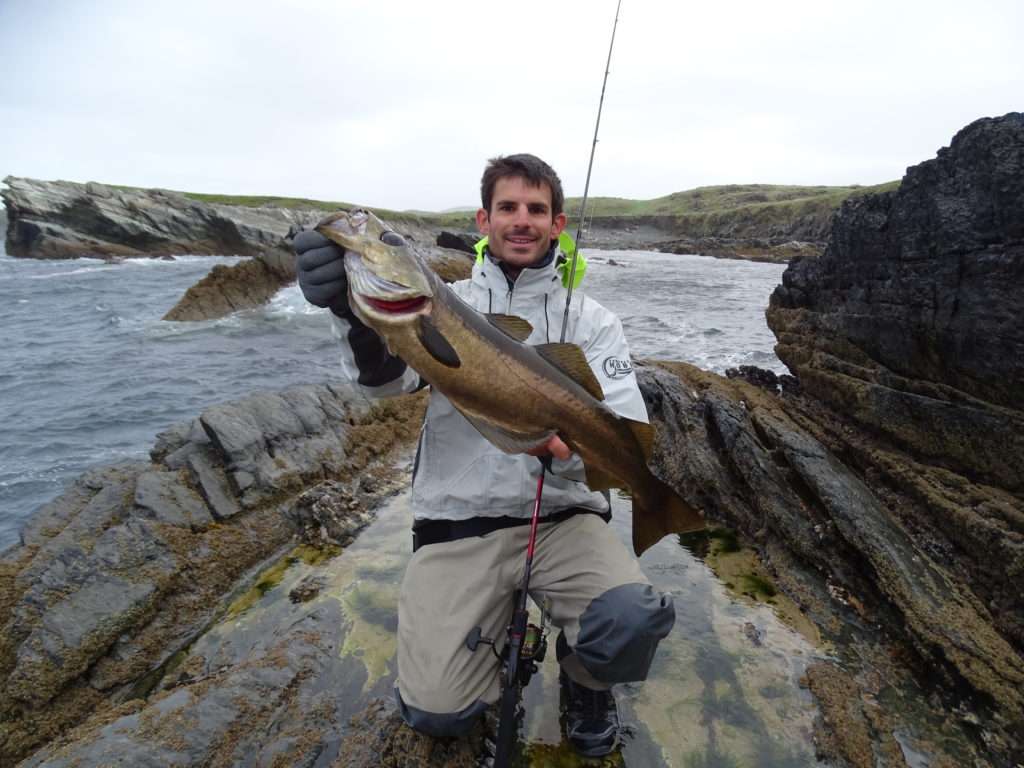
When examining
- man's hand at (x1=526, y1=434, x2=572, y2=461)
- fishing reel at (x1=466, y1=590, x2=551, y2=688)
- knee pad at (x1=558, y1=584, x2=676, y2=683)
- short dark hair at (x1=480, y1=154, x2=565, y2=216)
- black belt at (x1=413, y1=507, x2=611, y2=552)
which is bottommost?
fishing reel at (x1=466, y1=590, x2=551, y2=688)

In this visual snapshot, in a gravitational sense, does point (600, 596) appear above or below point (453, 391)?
below

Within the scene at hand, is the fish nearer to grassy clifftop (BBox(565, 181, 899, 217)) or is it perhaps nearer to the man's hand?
the man's hand

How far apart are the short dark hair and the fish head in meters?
1.42

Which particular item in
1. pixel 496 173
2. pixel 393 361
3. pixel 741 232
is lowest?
pixel 741 232

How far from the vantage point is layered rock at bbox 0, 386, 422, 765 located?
4031 millimetres

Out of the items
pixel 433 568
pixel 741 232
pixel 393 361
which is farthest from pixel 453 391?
pixel 741 232

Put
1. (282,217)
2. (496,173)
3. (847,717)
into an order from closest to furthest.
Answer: (847,717) < (496,173) < (282,217)

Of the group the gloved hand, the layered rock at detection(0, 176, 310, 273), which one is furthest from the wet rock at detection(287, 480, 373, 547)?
the layered rock at detection(0, 176, 310, 273)

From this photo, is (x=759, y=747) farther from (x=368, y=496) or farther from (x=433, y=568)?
(x=368, y=496)

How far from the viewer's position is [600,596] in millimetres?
3383

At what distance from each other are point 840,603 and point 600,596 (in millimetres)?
2819

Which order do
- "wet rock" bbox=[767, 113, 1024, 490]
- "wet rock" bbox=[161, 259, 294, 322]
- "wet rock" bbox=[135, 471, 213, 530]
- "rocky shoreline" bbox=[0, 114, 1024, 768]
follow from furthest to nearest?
"wet rock" bbox=[161, 259, 294, 322]
"wet rock" bbox=[135, 471, 213, 530]
"wet rock" bbox=[767, 113, 1024, 490]
"rocky shoreline" bbox=[0, 114, 1024, 768]

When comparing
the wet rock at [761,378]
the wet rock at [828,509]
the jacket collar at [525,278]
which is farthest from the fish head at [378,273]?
the wet rock at [761,378]

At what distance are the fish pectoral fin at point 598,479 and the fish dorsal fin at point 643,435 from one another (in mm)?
219
